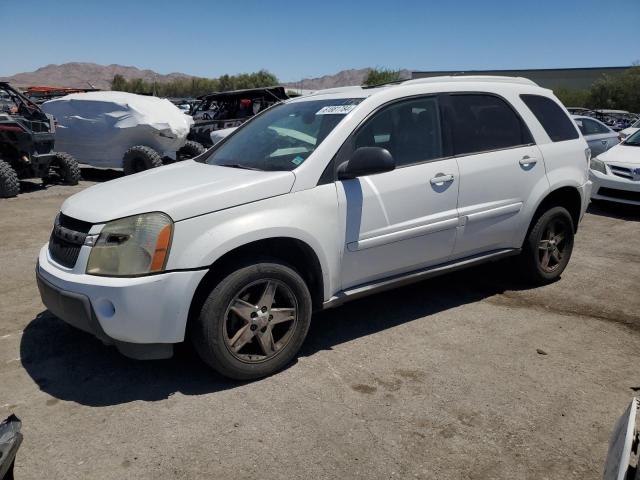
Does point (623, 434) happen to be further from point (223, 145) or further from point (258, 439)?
point (223, 145)

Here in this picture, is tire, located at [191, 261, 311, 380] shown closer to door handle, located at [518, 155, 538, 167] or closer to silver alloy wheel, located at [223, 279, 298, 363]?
silver alloy wheel, located at [223, 279, 298, 363]

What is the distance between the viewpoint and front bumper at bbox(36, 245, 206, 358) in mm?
2918

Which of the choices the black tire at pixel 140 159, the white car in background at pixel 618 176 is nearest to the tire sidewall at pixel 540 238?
the white car in background at pixel 618 176

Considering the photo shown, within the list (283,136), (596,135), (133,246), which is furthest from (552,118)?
(596,135)

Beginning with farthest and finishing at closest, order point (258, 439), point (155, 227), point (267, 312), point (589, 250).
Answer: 1. point (589, 250)
2. point (267, 312)
3. point (155, 227)
4. point (258, 439)

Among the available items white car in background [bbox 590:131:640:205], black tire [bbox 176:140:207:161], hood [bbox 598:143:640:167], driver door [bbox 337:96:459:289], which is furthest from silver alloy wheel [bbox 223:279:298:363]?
black tire [bbox 176:140:207:161]

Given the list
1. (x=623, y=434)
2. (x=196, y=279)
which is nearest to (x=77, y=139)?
(x=196, y=279)

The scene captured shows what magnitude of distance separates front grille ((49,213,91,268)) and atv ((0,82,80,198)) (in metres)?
6.83

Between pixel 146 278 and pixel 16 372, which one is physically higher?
pixel 146 278

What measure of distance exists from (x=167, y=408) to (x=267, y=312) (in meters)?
0.77

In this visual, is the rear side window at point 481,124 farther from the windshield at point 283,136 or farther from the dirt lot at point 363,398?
the dirt lot at point 363,398

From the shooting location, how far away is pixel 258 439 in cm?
278

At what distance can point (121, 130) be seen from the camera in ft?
35.9

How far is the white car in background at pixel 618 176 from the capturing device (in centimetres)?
859
